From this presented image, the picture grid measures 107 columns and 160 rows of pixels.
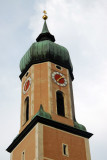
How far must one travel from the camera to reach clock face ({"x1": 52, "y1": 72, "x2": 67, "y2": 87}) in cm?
3195

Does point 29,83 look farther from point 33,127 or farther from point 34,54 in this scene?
point 33,127

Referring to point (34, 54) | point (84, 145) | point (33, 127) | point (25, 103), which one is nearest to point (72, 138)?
point (84, 145)

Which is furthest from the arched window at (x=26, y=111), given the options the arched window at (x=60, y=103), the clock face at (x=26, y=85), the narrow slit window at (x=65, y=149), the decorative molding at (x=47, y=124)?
the narrow slit window at (x=65, y=149)

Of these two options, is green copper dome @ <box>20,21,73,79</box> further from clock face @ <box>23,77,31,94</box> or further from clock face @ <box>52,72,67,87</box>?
clock face @ <box>23,77,31,94</box>

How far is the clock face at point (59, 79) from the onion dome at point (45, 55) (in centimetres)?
124

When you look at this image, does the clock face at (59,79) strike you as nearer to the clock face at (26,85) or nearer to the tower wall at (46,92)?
the tower wall at (46,92)

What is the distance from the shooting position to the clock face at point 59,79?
31953 millimetres

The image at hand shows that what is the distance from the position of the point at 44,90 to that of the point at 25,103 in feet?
7.51

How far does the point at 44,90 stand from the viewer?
101ft

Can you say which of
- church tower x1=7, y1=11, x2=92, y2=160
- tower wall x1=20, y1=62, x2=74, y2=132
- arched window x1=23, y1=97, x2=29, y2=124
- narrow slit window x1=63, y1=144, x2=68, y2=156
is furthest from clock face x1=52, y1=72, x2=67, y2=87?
narrow slit window x1=63, y1=144, x2=68, y2=156

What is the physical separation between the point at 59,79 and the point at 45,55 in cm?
261

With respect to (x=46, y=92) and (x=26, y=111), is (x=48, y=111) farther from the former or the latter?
(x=26, y=111)

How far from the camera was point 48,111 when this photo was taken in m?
29.5

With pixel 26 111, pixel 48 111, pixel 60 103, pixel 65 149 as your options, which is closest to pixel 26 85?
pixel 26 111
